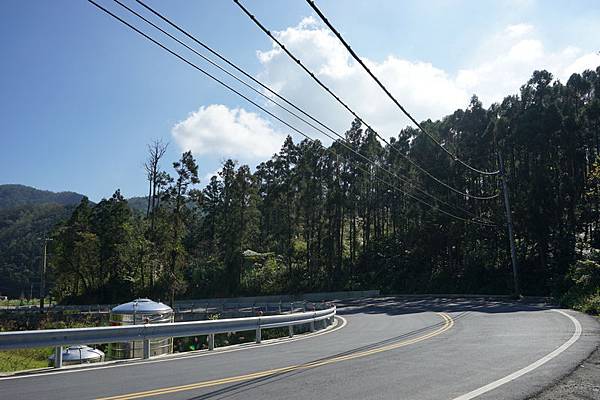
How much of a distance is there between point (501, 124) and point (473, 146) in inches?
129

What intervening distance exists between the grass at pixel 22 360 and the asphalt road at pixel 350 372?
8021mm

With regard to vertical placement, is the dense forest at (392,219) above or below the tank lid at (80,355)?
above

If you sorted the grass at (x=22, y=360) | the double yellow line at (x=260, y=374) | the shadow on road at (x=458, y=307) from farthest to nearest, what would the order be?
the shadow on road at (x=458, y=307), the grass at (x=22, y=360), the double yellow line at (x=260, y=374)

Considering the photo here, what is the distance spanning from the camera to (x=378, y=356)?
10.4 metres

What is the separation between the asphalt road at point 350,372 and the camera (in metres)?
6.91

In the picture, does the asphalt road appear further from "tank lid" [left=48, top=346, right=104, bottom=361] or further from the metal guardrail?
"tank lid" [left=48, top=346, right=104, bottom=361]

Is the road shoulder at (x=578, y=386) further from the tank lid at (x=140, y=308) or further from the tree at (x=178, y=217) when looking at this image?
the tree at (x=178, y=217)

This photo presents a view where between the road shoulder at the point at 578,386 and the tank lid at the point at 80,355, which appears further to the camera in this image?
the tank lid at the point at 80,355

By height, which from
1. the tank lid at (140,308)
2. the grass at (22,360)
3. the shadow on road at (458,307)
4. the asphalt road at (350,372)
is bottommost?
the grass at (22,360)

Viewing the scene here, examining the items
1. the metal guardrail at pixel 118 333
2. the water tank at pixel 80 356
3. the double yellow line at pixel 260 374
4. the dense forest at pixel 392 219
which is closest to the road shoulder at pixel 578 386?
the double yellow line at pixel 260 374

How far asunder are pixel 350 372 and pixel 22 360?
14.9m

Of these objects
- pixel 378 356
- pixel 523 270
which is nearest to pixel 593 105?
pixel 523 270

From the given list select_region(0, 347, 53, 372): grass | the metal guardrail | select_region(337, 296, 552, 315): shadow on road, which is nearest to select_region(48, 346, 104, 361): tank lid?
the metal guardrail

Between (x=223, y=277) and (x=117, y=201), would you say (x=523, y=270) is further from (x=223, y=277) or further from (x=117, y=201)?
(x=117, y=201)
